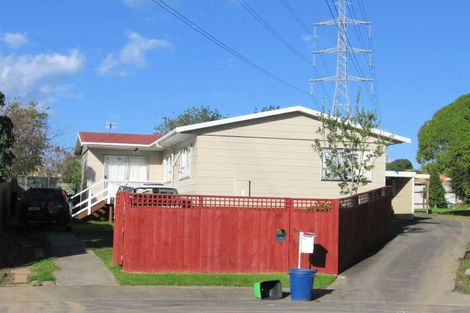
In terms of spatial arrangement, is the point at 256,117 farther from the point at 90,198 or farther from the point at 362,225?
the point at 90,198

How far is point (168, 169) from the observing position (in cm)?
2922

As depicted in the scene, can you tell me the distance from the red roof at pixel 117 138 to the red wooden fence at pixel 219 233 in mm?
16261

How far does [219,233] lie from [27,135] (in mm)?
26227

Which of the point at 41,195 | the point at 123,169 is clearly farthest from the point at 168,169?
the point at 41,195

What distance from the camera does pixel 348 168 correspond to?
2095 centimetres

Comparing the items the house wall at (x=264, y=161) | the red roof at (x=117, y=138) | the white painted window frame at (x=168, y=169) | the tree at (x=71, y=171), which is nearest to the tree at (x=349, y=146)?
the house wall at (x=264, y=161)

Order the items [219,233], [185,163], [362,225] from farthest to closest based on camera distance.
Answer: [185,163], [362,225], [219,233]

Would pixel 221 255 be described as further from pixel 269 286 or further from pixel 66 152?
pixel 66 152

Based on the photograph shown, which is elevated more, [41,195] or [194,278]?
[41,195]

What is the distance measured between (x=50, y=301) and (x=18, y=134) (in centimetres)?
2790

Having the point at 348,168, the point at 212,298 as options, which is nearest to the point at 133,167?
the point at 348,168

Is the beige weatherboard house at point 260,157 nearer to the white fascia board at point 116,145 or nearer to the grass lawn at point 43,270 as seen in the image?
the white fascia board at point 116,145

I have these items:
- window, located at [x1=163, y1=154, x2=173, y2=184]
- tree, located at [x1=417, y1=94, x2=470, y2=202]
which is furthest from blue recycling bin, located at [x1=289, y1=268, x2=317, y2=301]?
tree, located at [x1=417, y1=94, x2=470, y2=202]

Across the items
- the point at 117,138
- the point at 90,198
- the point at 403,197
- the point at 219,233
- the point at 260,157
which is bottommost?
the point at 219,233
